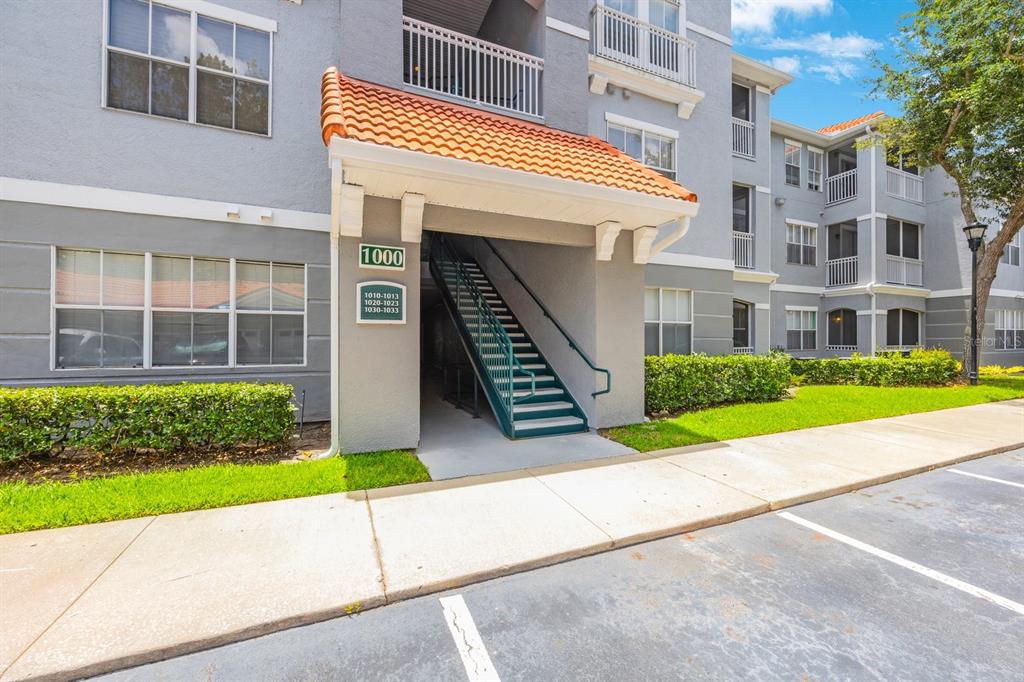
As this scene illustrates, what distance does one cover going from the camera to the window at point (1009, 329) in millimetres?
20047

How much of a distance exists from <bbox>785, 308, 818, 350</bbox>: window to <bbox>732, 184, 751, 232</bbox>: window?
5.23 m

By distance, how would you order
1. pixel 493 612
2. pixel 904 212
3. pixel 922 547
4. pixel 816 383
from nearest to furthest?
pixel 493 612
pixel 922 547
pixel 816 383
pixel 904 212

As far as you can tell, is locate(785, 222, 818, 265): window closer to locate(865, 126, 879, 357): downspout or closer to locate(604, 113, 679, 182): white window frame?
locate(865, 126, 879, 357): downspout

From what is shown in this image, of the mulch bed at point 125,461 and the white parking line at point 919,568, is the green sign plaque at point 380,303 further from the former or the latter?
the white parking line at point 919,568

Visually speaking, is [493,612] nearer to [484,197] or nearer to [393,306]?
[393,306]

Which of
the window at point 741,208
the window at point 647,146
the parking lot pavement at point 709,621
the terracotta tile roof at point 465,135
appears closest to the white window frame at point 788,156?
the window at point 741,208

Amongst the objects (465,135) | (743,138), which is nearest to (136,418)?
(465,135)

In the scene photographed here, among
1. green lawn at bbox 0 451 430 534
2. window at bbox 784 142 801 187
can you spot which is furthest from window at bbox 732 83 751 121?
green lawn at bbox 0 451 430 534

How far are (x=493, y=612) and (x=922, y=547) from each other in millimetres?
3985

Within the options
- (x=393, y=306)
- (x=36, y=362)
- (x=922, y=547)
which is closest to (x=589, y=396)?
(x=393, y=306)

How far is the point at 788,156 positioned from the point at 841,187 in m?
2.90

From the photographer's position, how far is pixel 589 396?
7.70 meters

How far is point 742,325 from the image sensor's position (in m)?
13.9

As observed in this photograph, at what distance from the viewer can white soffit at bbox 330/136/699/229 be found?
4918 mm
